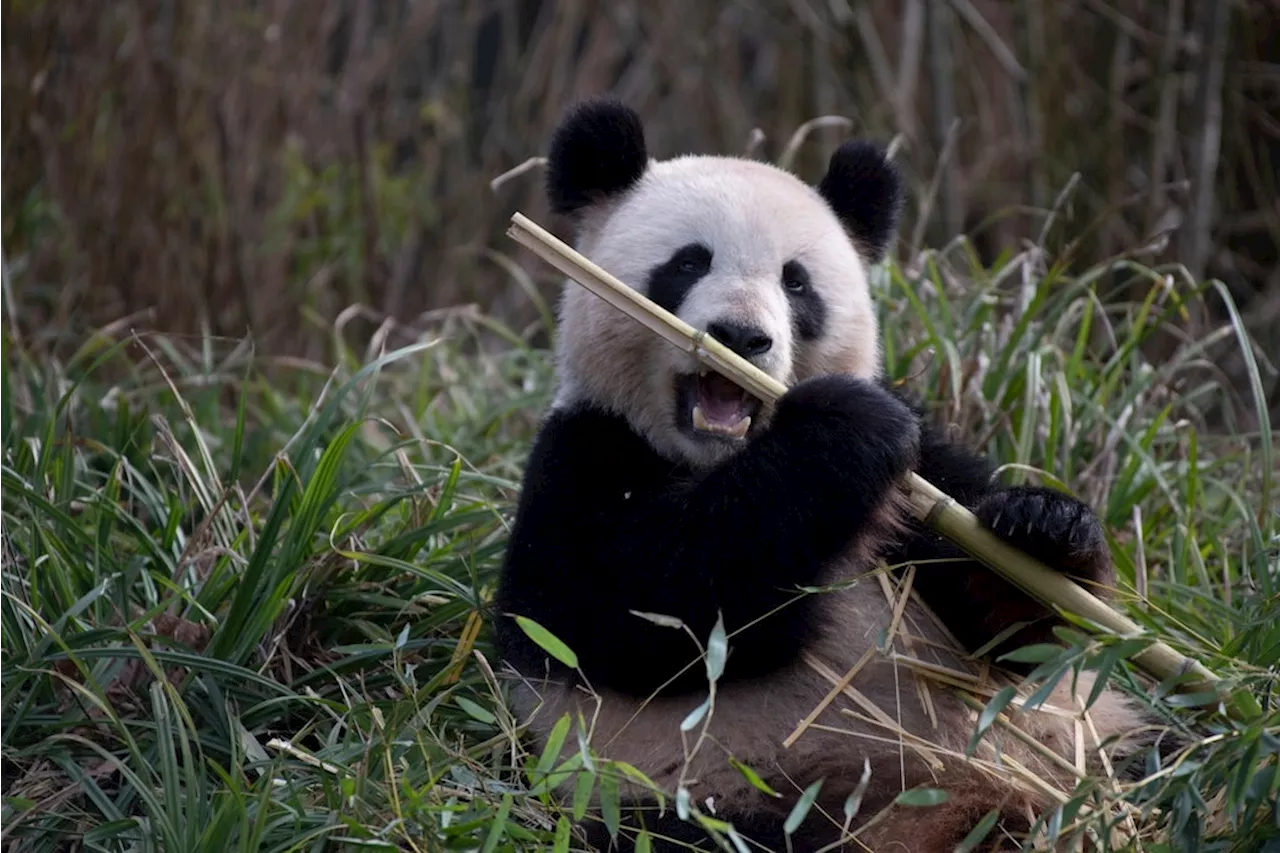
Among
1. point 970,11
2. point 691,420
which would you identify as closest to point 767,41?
point 970,11

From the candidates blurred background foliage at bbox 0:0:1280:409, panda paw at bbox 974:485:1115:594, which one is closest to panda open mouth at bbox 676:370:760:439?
panda paw at bbox 974:485:1115:594

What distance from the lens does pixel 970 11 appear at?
820 cm

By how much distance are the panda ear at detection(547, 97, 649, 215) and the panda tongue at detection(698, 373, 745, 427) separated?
28.0 inches

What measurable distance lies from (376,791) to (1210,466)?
9.55 feet

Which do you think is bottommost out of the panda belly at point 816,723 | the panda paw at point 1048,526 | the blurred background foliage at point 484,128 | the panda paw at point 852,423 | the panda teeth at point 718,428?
the blurred background foliage at point 484,128

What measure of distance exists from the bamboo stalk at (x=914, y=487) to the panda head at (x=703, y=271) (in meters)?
0.14

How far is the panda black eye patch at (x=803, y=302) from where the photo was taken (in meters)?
3.74

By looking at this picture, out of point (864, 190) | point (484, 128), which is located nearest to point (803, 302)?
point (864, 190)

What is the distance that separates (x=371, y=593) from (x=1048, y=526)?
1.78m

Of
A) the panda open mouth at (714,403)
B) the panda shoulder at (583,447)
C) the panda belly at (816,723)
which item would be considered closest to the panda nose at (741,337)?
the panda open mouth at (714,403)

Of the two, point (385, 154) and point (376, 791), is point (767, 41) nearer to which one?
point (385, 154)

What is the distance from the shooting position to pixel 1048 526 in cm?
318

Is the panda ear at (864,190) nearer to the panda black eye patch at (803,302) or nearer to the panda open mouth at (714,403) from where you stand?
the panda black eye patch at (803,302)

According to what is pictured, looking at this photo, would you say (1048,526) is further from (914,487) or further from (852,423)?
(852,423)
